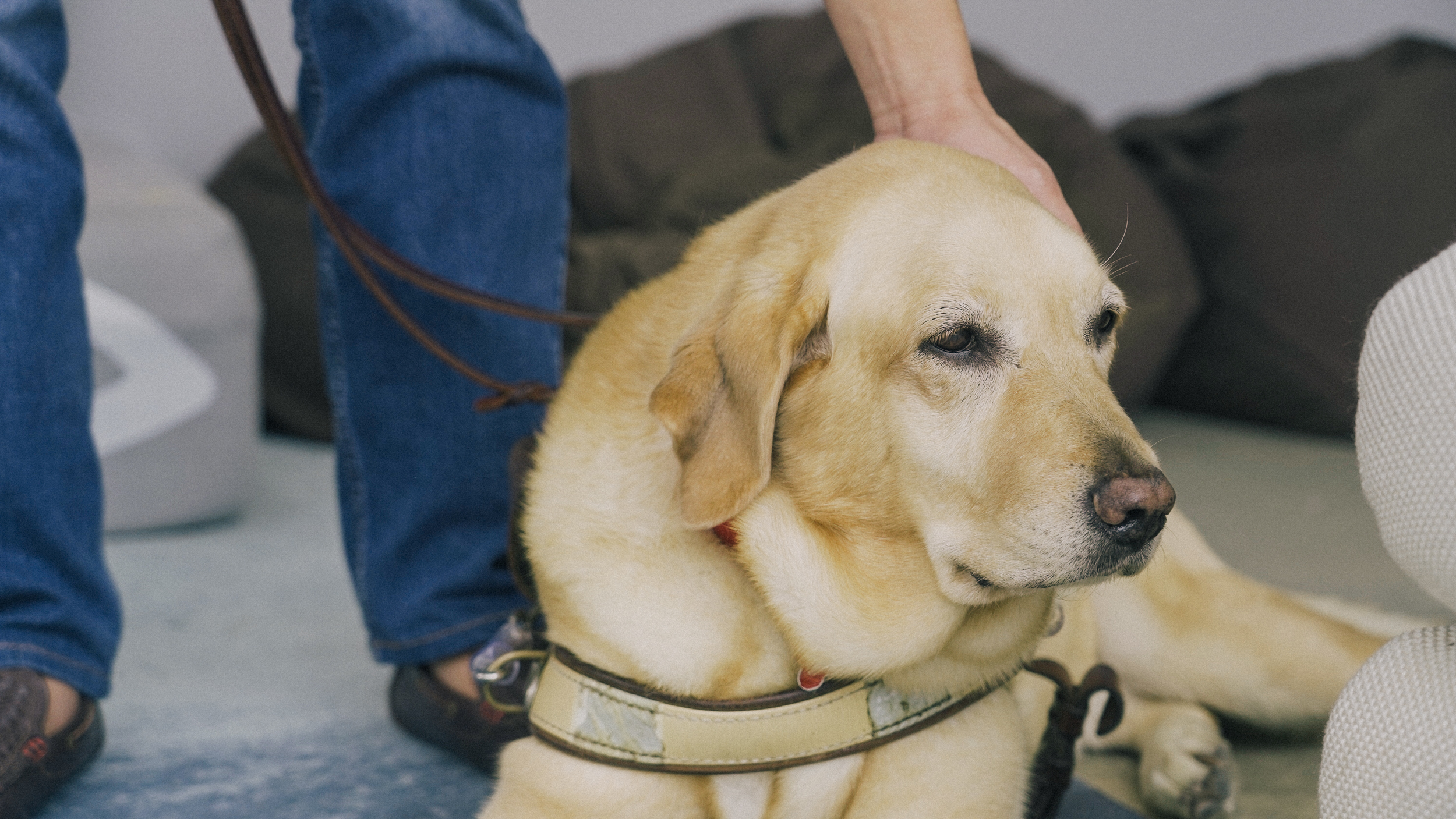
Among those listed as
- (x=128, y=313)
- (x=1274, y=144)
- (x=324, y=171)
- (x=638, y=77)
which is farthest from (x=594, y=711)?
(x=1274, y=144)

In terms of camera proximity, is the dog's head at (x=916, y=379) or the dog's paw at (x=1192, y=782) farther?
the dog's paw at (x=1192, y=782)

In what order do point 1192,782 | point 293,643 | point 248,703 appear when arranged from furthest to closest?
point 293,643, point 248,703, point 1192,782

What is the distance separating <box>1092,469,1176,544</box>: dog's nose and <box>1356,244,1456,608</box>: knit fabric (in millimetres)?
182

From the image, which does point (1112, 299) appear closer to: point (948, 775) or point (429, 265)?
point (948, 775)

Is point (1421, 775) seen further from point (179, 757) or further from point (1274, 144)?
point (1274, 144)

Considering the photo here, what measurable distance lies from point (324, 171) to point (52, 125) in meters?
0.36

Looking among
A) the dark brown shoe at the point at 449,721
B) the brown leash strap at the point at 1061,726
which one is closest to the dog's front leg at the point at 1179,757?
the brown leash strap at the point at 1061,726

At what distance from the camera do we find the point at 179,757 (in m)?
1.69

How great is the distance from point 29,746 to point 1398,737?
5.08ft

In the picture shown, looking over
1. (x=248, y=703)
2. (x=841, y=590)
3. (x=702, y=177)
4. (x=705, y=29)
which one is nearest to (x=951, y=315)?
(x=841, y=590)

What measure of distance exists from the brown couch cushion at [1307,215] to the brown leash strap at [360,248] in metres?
3.17

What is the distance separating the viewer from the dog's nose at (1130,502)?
106 cm

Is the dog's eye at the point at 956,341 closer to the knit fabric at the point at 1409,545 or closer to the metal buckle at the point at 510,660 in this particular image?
the knit fabric at the point at 1409,545

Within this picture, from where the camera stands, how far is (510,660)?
56.9 inches
